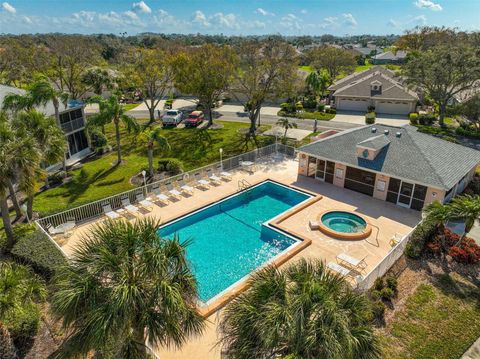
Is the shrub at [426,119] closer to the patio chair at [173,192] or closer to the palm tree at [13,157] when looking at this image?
the patio chair at [173,192]

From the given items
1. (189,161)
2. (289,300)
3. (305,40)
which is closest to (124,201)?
(189,161)

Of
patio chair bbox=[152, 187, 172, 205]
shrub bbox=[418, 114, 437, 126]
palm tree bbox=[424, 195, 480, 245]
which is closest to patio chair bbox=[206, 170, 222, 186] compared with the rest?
patio chair bbox=[152, 187, 172, 205]

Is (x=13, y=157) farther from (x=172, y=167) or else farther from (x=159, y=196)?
(x=172, y=167)

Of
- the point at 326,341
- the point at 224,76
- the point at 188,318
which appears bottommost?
the point at 188,318

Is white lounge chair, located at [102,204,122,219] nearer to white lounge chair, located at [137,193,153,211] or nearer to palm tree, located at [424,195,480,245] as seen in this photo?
white lounge chair, located at [137,193,153,211]

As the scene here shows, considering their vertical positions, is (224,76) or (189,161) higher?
(224,76)

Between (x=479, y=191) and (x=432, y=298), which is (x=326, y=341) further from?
(x=479, y=191)

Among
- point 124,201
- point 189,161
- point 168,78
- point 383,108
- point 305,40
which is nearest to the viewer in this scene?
point 124,201

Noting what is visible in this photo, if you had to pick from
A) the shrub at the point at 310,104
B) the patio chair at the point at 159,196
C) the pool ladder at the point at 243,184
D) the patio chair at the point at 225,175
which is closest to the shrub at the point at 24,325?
the patio chair at the point at 159,196
